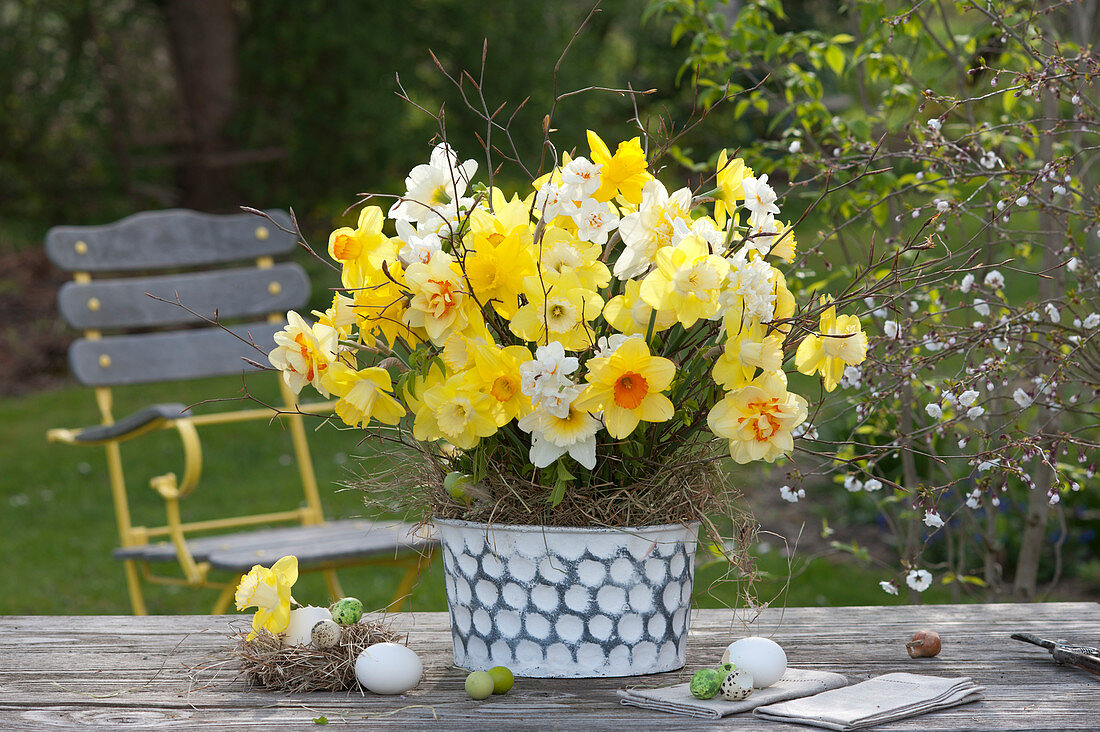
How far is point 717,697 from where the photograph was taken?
3.53ft

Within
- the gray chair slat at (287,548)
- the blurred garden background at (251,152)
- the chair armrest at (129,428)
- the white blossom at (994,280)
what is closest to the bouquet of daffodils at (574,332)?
the white blossom at (994,280)

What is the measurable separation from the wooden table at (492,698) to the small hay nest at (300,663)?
2 centimetres

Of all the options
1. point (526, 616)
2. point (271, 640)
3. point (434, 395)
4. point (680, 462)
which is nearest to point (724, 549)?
point (680, 462)

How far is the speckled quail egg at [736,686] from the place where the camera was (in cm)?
Answer: 107

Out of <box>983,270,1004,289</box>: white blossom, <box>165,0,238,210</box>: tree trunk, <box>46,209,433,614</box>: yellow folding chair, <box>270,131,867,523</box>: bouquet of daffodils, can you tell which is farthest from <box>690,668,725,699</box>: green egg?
<box>165,0,238,210</box>: tree trunk

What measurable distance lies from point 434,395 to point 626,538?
24 centimetres

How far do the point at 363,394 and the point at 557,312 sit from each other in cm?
22

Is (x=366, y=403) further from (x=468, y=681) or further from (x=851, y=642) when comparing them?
(x=851, y=642)

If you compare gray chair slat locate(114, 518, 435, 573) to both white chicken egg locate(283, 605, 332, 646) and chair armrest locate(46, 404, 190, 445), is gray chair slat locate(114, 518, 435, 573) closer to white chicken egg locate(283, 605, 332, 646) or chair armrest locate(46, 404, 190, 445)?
chair armrest locate(46, 404, 190, 445)

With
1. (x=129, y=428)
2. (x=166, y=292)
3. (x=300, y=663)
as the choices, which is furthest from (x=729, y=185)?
(x=166, y=292)

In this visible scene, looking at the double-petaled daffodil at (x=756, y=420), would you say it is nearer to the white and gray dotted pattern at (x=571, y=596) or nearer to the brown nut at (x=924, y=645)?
the white and gray dotted pattern at (x=571, y=596)

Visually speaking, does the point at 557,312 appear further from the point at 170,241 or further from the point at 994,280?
the point at 170,241

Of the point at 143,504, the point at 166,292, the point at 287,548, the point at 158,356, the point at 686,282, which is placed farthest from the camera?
the point at 143,504

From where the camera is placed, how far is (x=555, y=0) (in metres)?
7.25
